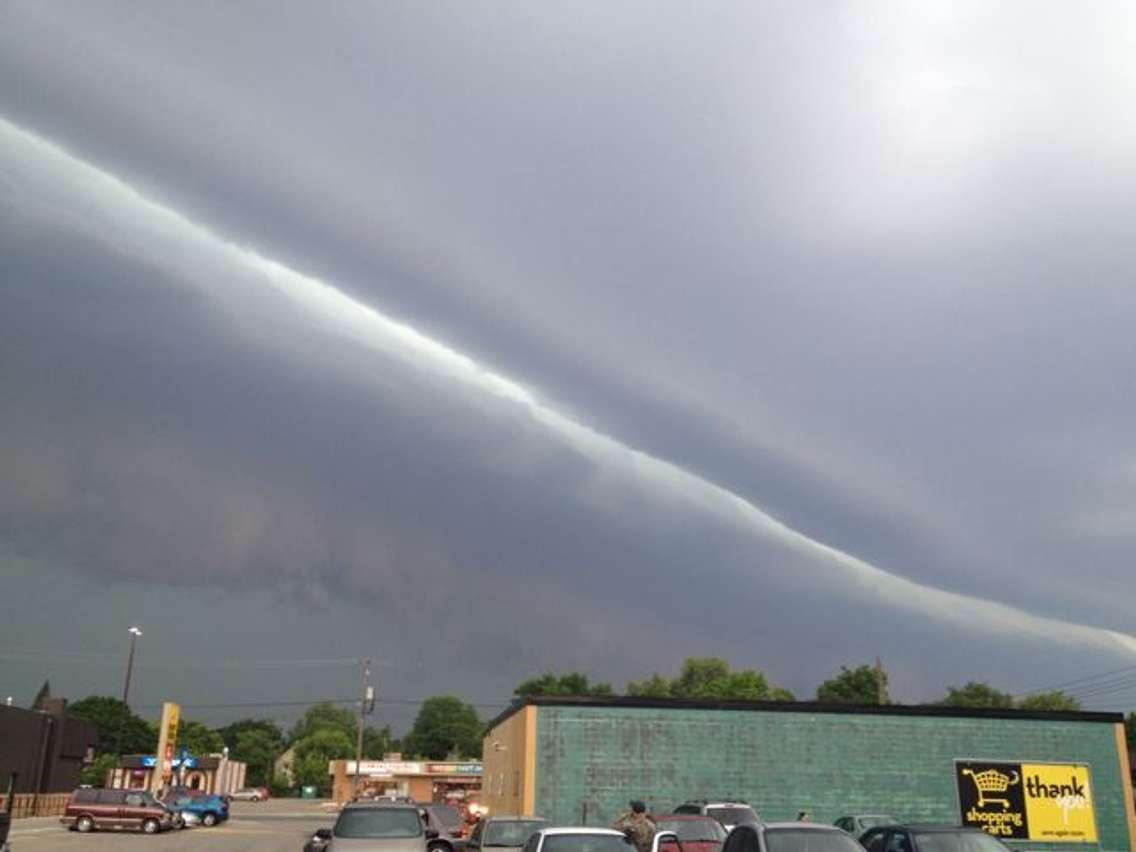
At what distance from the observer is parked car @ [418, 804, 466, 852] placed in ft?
82.8

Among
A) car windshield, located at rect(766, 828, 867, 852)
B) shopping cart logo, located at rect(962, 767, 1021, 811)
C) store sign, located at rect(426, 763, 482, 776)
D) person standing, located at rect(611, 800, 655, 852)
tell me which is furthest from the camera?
store sign, located at rect(426, 763, 482, 776)

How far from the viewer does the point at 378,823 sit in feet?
57.0

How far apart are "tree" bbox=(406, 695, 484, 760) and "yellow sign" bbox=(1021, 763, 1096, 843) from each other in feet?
507

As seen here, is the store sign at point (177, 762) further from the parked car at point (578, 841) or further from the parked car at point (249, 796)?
the parked car at point (578, 841)

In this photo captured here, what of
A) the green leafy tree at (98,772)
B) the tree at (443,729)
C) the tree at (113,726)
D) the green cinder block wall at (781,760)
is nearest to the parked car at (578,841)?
the green cinder block wall at (781,760)

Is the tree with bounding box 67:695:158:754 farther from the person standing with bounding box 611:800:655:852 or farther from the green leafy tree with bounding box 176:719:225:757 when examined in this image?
the person standing with bounding box 611:800:655:852

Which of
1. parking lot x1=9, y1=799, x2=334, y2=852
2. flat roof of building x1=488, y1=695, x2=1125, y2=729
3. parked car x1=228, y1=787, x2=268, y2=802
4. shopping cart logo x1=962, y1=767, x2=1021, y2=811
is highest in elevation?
flat roof of building x1=488, y1=695, x2=1125, y2=729

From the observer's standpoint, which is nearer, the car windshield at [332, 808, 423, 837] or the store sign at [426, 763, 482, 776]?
the car windshield at [332, 808, 423, 837]

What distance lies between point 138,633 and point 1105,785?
60354 millimetres

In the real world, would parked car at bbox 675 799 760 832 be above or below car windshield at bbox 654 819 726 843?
above

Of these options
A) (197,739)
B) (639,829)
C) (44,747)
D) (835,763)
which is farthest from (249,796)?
(639,829)

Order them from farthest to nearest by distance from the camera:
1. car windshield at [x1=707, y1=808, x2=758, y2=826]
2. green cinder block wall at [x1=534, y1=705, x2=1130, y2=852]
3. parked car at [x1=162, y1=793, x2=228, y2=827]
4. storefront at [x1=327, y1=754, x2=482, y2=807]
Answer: storefront at [x1=327, y1=754, x2=482, y2=807] → parked car at [x1=162, y1=793, x2=228, y2=827] → green cinder block wall at [x1=534, y1=705, x2=1130, y2=852] → car windshield at [x1=707, y1=808, x2=758, y2=826]

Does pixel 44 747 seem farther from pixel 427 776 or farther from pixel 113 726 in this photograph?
pixel 113 726

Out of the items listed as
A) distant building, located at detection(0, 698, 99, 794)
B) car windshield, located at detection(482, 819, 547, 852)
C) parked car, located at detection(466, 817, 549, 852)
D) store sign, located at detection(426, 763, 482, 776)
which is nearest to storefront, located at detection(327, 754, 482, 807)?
store sign, located at detection(426, 763, 482, 776)
